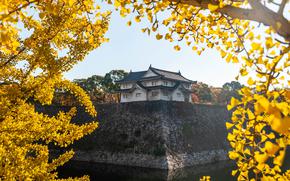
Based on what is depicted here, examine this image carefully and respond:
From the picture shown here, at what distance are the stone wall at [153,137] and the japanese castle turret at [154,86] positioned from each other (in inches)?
407

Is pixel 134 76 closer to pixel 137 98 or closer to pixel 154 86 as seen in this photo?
pixel 137 98

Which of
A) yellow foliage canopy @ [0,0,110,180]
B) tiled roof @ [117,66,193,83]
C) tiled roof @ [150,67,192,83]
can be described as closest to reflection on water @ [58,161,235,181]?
yellow foliage canopy @ [0,0,110,180]

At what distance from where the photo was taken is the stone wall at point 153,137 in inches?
961

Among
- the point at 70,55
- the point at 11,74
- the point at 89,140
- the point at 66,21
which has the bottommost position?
the point at 89,140

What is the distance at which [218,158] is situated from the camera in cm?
2769

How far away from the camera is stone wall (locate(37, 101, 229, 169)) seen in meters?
24.4

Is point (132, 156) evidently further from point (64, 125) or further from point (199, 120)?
point (64, 125)

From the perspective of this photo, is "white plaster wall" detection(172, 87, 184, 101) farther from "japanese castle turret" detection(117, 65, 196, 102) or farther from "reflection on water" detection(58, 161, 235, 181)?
"reflection on water" detection(58, 161, 235, 181)

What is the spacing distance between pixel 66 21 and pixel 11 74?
1236 millimetres

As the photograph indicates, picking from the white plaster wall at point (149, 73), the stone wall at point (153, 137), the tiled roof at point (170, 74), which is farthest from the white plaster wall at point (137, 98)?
the stone wall at point (153, 137)

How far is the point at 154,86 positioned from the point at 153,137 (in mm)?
15513

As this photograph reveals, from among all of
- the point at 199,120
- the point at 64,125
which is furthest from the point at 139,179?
the point at 64,125

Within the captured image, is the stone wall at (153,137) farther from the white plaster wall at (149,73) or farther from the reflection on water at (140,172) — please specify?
the white plaster wall at (149,73)

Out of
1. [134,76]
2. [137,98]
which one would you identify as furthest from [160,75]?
[134,76]
